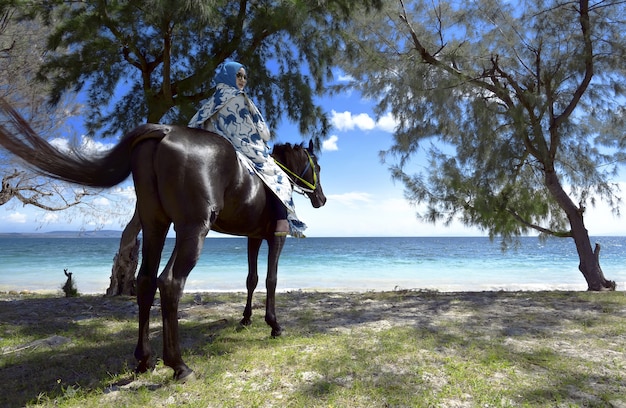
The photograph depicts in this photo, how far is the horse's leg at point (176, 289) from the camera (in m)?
2.57

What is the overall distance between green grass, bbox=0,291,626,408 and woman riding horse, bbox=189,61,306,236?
44.6 inches

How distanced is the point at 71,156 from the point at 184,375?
63.8 inches

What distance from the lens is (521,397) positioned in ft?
7.82

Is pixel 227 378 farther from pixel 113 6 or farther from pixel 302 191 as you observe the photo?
pixel 113 6

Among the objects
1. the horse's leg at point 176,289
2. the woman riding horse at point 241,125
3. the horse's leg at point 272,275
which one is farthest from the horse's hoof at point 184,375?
the woman riding horse at point 241,125

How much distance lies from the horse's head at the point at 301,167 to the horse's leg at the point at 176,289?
4.91 ft

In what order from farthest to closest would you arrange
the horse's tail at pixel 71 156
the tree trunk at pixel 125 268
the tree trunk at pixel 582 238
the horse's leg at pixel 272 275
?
the tree trunk at pixel 582 238, the tree trunk at pixel 125 268, the horse's leg at pixel 272 275, the horse's tail at pixel 71 156

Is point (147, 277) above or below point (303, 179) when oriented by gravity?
below

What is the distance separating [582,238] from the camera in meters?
7.32

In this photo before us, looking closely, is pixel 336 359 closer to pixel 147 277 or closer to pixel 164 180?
pixel 147 277

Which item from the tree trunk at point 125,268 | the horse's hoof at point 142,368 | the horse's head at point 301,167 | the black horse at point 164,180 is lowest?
the horse's hoof at point 142,368

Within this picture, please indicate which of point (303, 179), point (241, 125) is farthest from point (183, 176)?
point (303, 179)

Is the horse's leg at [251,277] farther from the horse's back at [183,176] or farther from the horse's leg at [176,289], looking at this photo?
the horse's leg at [176,289]

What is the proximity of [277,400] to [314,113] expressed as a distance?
4.40m
